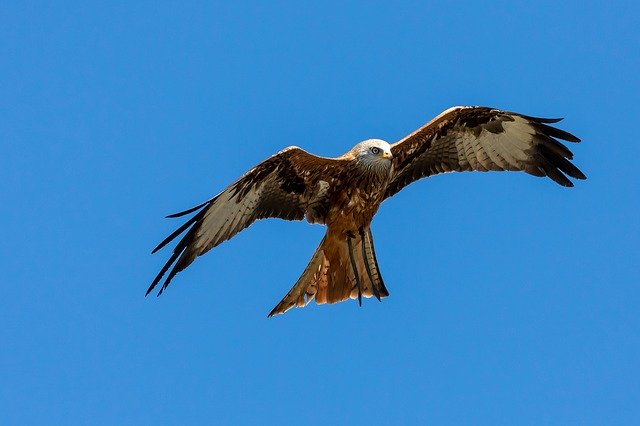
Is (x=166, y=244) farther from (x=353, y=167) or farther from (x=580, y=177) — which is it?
(x=580, y=177)

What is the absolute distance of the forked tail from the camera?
1226 centimetres

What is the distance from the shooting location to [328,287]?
12.4 metres

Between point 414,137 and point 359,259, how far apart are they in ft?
5.07

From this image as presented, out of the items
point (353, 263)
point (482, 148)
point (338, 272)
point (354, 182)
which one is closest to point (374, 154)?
point (354, 182)

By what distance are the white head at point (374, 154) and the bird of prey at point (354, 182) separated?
0.01 meters

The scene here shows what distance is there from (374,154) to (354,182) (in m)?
0.43

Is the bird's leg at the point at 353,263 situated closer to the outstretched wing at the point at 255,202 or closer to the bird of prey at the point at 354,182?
the bird of prey at the point at 354,182

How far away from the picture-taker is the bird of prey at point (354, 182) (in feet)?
38.3

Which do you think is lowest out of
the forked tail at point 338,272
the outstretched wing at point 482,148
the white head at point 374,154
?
the forked tail at point 338,272

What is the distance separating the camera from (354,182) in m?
12.0

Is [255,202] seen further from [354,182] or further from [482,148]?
[482,148]

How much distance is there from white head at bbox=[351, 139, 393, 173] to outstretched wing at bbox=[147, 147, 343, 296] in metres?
0.28

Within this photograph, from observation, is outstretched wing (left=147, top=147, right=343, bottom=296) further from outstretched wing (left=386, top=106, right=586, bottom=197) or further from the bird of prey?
outstretched wing (left=386, top=106, right=586, bottom=197)

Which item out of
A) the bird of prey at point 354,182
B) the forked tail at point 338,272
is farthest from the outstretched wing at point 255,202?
the forked tail at point 338,272
